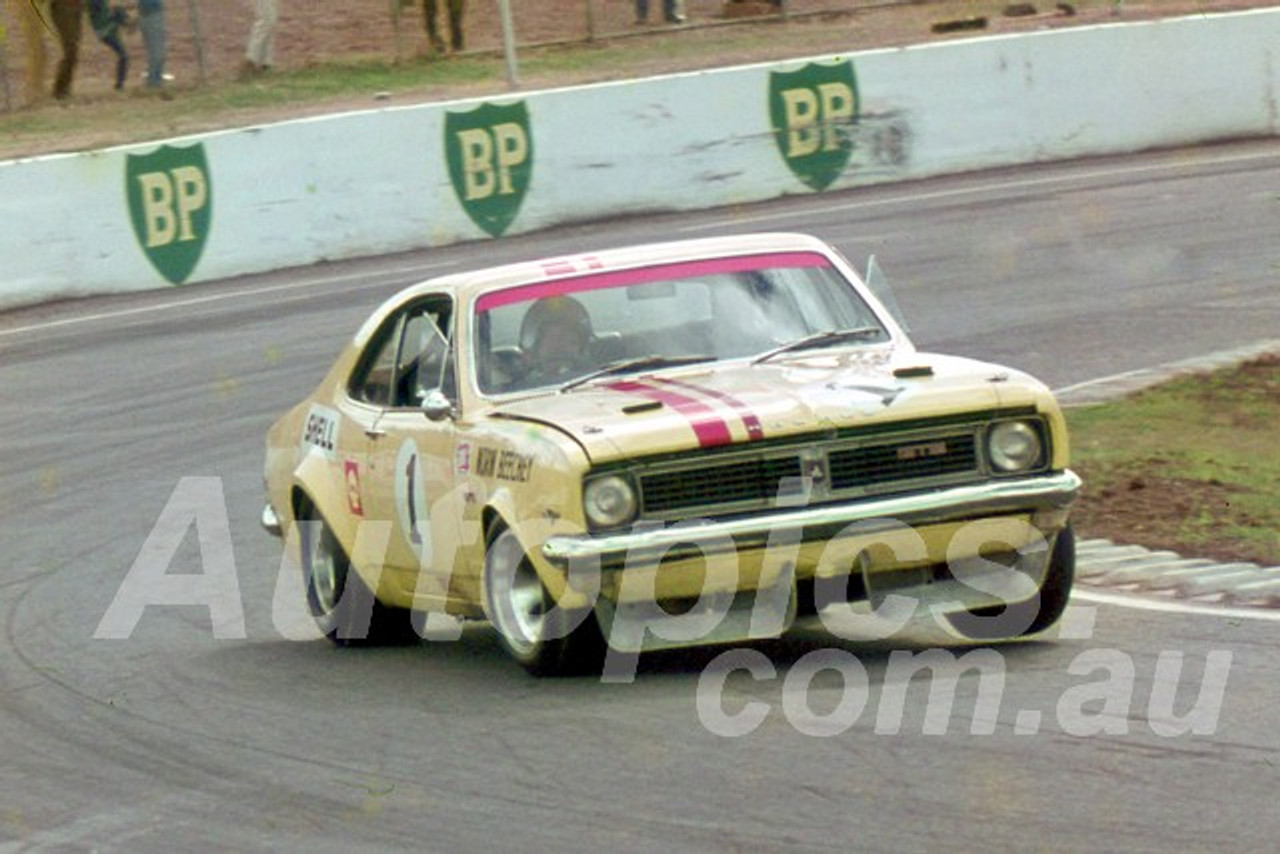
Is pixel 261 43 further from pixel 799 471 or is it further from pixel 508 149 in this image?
pixel 799 471

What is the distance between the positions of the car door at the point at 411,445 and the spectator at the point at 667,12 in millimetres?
23457

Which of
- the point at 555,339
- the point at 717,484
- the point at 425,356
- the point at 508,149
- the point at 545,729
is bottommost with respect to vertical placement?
the point at 508,149

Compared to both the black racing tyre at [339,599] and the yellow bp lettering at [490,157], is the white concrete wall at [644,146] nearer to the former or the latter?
the yellow bp lettering at [490,157]

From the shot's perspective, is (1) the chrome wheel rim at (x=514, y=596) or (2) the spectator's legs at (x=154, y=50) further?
(2) the spectator's legs at (x=154, y=50)

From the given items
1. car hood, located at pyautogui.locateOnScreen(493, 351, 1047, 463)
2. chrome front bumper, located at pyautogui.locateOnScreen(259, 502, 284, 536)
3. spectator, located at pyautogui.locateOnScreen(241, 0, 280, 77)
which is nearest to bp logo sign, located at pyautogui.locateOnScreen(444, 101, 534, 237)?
spectator, located at pyautogui.locateOnScreen(241, 0, 280, 77)

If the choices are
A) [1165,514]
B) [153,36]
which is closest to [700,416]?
Result: [1165,514]

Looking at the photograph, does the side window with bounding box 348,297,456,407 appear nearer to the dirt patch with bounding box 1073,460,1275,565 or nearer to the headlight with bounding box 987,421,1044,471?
the headlight with bounding box 987,421,1044,471

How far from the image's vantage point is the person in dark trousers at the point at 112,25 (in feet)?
99.3

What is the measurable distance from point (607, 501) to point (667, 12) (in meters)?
25.7

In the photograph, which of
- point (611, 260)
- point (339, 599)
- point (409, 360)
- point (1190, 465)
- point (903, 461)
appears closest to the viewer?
point (903, 461)

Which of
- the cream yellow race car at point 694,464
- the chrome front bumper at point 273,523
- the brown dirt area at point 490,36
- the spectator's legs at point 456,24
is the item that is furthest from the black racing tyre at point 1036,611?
the spectator's legs at point 456,24

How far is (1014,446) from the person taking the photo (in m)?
8.25

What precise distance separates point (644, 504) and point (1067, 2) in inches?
1039

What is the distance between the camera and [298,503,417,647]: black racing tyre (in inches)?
383
